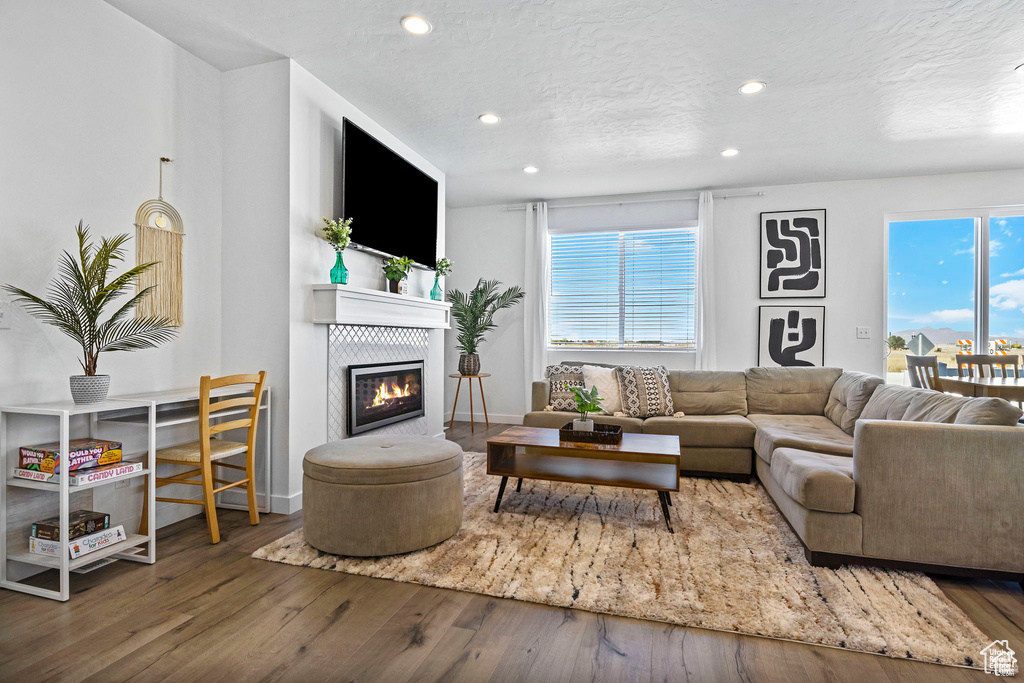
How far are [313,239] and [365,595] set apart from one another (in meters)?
2.19

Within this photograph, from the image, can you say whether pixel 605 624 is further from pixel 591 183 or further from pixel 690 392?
pixel 591 183

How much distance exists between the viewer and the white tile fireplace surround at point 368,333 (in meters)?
3.31

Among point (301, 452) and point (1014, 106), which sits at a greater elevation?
point (1014, 106)

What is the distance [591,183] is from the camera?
5562 millimetres

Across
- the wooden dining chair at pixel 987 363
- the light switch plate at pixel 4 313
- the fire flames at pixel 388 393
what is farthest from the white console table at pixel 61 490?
the wooden dining chair at pixel 987 363

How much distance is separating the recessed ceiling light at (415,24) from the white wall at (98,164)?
1379 millimetres

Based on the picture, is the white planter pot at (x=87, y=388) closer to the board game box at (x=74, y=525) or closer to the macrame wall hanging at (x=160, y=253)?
the board game box at (x=74, y=525)

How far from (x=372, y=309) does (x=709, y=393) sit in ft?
9.37

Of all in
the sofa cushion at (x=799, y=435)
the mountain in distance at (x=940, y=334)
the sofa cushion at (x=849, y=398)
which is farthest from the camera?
the mountain in distance at (x=940, y=334)

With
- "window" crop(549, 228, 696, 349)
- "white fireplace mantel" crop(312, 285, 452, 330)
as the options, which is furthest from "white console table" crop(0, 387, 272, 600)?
"window" crop(549, 228, 696, 349)

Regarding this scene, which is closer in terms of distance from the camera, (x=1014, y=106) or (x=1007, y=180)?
(x=1014, y=106)

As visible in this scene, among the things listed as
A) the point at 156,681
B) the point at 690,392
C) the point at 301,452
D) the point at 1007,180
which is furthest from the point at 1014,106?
the point at 156,681

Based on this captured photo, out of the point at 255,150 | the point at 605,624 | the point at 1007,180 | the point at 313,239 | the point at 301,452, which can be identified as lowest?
the point at 605,624

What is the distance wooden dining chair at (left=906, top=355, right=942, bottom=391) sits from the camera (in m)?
4.24
